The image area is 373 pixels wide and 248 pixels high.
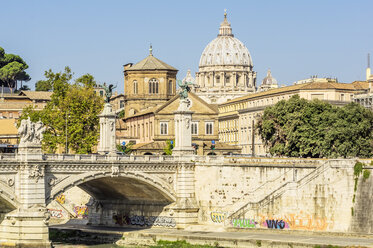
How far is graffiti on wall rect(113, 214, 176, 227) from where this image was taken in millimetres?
86125

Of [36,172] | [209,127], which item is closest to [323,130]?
[36,172]

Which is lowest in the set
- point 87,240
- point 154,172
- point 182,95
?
point 87,240

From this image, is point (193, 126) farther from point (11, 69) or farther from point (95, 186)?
point (11, 69)

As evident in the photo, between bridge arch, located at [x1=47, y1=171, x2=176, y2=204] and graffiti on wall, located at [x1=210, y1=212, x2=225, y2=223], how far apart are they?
351cm

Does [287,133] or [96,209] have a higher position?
[287,133]

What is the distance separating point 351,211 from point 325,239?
149 inches

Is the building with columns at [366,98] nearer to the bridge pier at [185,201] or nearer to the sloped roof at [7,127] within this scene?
the sloped roof at [7,127]

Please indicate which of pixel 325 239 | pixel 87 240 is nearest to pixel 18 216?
pixel 87 240

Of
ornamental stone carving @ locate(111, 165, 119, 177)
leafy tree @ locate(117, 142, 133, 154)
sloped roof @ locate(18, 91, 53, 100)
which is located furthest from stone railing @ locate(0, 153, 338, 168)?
sloped roof @ locate(18, 91, 53, 100)

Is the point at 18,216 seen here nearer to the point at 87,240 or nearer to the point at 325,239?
the point at 87,240

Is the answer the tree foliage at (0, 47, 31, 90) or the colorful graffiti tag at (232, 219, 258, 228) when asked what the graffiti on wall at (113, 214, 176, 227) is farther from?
the tree foliage at (0, 47, 31, 90)

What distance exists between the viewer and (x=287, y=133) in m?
104

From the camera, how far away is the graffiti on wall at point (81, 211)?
97500mm

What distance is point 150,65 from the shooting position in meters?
148
